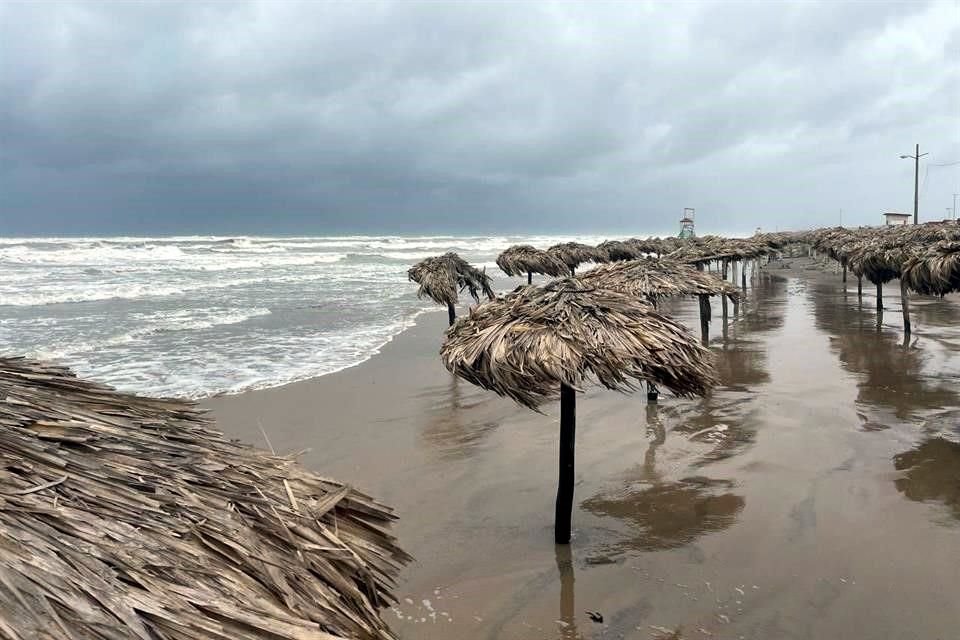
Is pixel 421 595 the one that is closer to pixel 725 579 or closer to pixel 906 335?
pixel 725 579

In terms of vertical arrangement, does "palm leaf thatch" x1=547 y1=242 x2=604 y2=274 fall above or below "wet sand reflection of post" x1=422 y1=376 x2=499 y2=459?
above

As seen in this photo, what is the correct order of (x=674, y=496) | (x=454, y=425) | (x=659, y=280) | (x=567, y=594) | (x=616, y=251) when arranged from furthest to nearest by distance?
(x=616, y=251) < (x=659, y=280) < (x=454, y=425) < (x=674, y=496) < (x=567, y=594)

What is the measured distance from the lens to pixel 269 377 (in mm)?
11383

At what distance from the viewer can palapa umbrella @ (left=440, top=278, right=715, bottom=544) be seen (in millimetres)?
4254

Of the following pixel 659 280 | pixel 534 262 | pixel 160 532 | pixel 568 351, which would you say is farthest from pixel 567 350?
pixel 534 262

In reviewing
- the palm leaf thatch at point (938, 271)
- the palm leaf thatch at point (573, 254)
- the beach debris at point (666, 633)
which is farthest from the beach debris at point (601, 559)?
the palm leaf thatch at point (573, 254)

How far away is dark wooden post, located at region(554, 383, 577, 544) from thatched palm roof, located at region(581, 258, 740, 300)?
4.26 m

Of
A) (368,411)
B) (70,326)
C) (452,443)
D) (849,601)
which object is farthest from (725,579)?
(70,326)

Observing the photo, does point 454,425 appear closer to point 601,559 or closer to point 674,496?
point 674,496

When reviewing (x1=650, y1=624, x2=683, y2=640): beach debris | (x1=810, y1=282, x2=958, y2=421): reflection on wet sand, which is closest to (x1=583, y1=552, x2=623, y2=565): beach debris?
(x1=650, y1=624, x2=683, y2=640): beach debris

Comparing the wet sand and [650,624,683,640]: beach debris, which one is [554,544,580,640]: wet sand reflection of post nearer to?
the wet sand

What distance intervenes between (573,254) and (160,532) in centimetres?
2033

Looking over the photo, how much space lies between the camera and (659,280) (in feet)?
A: 30.8

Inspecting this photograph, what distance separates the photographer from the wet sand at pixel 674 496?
13.9 feet
